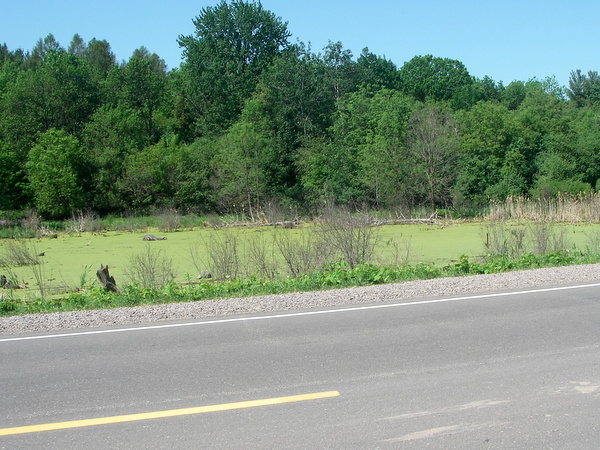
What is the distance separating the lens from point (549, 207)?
3127 cm

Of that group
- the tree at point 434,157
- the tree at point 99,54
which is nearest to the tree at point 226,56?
the tree at point 99,54

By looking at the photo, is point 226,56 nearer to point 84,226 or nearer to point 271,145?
point 271,145

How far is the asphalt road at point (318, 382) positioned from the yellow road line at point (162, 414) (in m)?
0.02

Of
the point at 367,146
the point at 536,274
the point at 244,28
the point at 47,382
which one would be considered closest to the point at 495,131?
the point at 367,146

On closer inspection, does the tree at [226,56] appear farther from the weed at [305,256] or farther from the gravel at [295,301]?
the gravel at [295,301]

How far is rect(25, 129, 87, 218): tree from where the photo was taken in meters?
44.1

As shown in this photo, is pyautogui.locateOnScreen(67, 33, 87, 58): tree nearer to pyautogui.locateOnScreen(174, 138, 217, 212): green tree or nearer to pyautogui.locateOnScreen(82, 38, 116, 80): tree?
pyautogui.locateOnScreen(82, 38, 116, 80): tree

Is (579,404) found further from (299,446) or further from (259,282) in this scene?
(259,282)

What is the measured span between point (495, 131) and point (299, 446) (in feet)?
161

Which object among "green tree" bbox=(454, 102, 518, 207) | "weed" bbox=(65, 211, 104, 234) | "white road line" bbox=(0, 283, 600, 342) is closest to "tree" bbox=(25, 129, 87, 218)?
"weed" bbox=(65, 211, 104, 234)

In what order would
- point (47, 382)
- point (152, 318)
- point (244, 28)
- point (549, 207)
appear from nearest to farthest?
point (47, 382), point (152, 318), point (549, 207), point (244, 28)

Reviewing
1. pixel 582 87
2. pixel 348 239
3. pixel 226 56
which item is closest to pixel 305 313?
pixel 348 239

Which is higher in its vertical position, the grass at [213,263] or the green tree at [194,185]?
the green tree at [194,185]

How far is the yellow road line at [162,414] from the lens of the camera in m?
5.30
